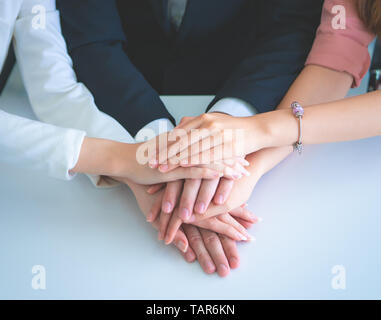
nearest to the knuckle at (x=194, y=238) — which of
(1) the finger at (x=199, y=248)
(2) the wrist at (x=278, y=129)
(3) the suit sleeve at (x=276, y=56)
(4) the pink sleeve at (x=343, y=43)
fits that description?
(1) the finger at (x=199, y=248)

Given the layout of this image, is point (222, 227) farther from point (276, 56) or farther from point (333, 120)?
point (276, 56)

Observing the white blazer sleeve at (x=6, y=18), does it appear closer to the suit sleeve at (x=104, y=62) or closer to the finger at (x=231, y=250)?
the suit sleeve at (x=104, y=62)

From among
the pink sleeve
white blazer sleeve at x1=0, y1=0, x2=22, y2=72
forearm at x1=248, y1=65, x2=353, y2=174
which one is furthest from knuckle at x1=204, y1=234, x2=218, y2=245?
white blazer sleeve at x1=0, y1=0, x2=22, y2=72

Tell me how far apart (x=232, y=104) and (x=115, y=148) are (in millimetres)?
269

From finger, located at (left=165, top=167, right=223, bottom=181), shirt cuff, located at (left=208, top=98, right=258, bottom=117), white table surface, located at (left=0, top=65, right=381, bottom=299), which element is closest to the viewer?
white table surface, located at (left=0, top=65, right=381, bottom=299)

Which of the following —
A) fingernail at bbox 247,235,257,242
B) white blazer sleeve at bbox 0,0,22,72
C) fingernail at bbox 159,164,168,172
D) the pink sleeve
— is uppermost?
white blazer sleeve at bbox 0,0,22,72

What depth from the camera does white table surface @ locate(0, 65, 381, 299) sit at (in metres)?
0.66

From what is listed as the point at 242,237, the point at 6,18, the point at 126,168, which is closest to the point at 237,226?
the point at 242,237

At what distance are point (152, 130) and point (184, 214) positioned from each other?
235mm

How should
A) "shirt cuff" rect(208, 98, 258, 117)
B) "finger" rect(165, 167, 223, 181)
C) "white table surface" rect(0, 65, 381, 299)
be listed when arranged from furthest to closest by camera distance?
"shirt cuff" rect(208, 98, 258, 117) < "finger" rect(165, 167, 223, 181) < "white table surface" rect(0, 65, 381, 299)

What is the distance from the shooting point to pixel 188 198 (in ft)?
2.50

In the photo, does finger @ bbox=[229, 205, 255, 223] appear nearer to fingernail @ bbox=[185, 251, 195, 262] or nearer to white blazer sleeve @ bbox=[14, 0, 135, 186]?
fingernail @ bbox=[185, 251, 195, 262]

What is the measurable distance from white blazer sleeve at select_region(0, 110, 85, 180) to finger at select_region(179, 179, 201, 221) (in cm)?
21

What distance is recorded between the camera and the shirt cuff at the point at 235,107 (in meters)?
0.88
